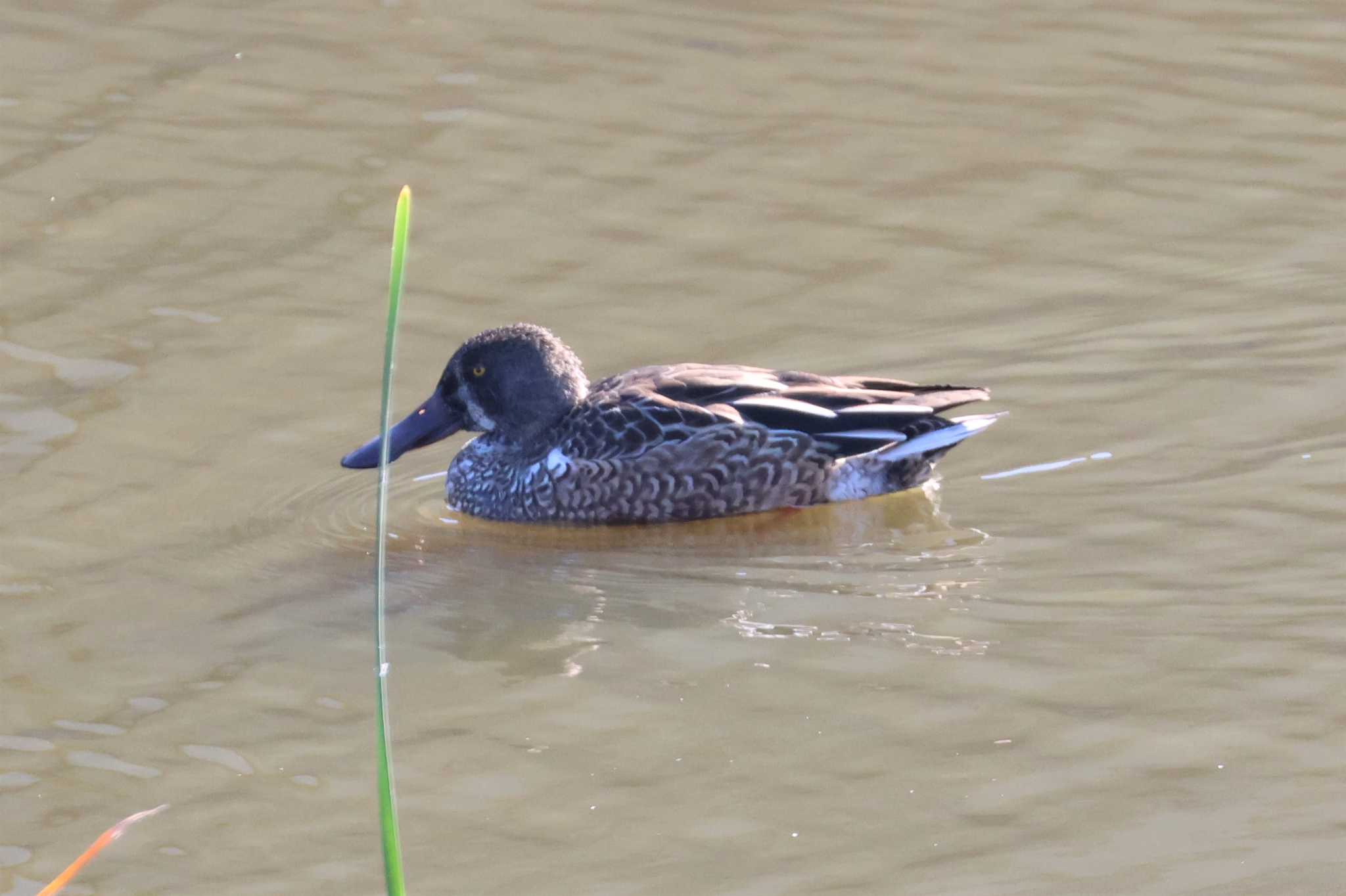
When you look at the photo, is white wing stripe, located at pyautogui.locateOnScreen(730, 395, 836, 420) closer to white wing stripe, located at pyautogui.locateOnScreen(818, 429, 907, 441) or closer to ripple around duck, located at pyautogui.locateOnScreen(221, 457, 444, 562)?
white wing stripe, located at pyautogui.locateOnScreen(818, 429, 907, 441)

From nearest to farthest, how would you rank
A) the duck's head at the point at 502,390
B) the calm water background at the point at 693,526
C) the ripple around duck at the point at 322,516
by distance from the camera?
the calm water background at the point at 693,526 → the ripple around duck at the point at 322,516 → the duck's head at the point at 502,390

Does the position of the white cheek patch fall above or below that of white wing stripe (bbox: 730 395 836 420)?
below

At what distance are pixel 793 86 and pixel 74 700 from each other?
6880 millimetres

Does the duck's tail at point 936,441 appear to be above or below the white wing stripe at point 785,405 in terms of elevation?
below

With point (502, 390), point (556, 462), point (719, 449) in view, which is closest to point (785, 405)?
point (719, 449)

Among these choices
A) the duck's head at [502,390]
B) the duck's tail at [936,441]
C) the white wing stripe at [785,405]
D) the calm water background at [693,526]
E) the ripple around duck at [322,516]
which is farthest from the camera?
the duck's head at [502,390]

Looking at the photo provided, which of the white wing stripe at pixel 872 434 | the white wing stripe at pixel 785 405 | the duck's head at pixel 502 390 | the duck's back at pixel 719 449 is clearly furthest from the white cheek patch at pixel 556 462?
the white wing stripe at pixel 872 434

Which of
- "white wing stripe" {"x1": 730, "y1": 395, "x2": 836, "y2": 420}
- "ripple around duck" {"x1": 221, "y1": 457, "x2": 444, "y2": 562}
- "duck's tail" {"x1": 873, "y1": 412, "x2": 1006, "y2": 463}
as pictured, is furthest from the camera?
"white wing stripe" {"x1": 730, "y1": 395, "x2": 836, "y2": 420}

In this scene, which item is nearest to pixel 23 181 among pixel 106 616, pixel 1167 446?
pixel 106 616

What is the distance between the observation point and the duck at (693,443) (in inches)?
320

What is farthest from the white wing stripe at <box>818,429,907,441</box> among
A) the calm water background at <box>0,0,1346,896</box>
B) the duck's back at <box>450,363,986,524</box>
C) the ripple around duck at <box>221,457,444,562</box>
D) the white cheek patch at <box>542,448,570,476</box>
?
the ripple around duck at <box>221,457,444,562</box>

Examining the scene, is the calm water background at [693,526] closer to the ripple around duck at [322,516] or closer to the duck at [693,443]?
the ripple around duck at [322,516]

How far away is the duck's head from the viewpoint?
8.44 meters

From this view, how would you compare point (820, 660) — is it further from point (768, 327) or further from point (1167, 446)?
point (768, 327)
